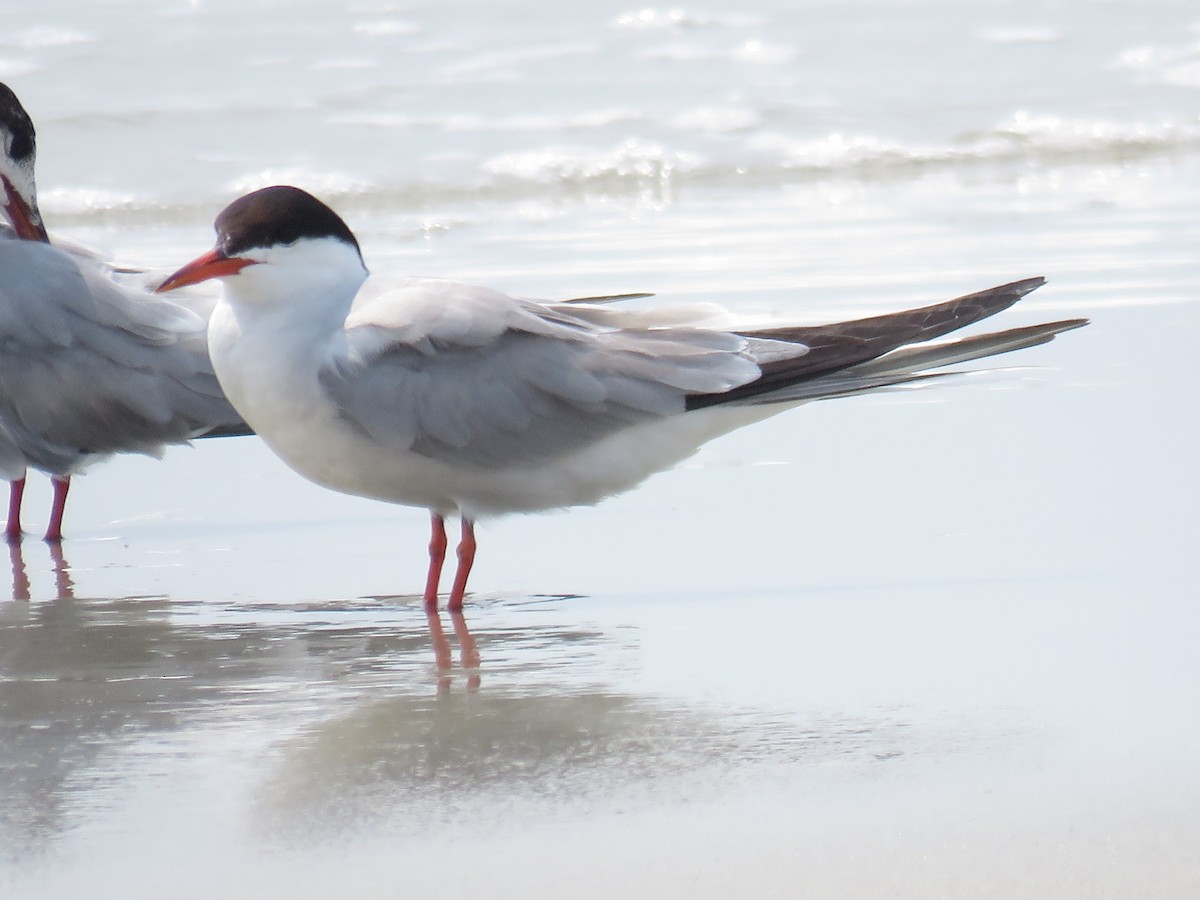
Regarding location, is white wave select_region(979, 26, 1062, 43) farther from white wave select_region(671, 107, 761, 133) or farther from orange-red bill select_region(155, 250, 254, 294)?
orange-red bill select_region(155, 250, 254, 294)

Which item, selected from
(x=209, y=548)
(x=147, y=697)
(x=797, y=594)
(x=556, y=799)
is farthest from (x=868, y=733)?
(x=209, y=548)

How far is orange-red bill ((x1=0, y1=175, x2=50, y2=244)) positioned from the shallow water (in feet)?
2.01

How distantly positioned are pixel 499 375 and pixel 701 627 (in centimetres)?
66

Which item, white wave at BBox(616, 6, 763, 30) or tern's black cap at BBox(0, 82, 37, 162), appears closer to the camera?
tern's black cap at BBox(0, 82, 37, 162)

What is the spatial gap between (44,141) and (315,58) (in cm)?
200

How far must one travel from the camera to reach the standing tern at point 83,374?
14.5 feet

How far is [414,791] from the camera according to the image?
2.43 metres

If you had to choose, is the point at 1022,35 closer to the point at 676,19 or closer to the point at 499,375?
A: the point at 676,19

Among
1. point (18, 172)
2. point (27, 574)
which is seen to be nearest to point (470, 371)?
point (27, 574)

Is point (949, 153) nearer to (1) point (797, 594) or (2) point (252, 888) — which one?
(1) point (797, 594)

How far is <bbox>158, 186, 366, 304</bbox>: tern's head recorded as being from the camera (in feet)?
11.5

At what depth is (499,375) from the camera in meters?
3.61

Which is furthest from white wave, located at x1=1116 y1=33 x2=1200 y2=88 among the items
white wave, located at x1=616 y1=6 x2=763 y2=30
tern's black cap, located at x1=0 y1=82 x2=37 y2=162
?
tern's black cap, located at x1=0 y1=82 x2=37 y2=162

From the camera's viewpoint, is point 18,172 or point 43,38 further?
point 43,38
